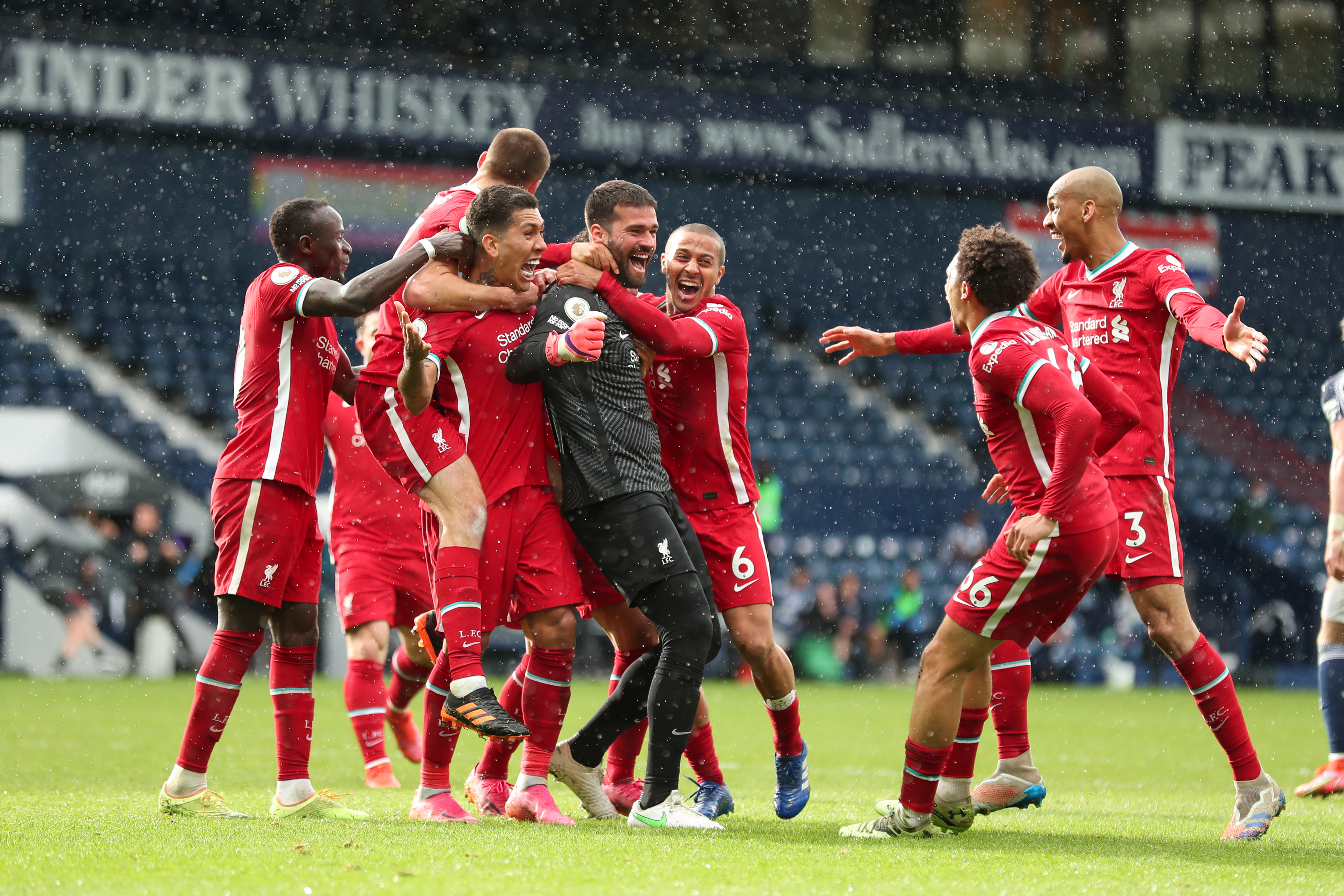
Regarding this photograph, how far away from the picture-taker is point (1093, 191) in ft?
18.3

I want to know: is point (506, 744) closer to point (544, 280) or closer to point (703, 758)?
point (703, 758)

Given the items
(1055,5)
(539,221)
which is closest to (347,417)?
(539,221)

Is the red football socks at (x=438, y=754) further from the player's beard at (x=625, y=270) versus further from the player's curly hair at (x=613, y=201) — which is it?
the player's curly hair at (x=613, y=201)

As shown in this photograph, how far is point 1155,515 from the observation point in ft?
17.2

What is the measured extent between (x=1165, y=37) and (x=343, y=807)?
2191 cm

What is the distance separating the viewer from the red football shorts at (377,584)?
696 cm

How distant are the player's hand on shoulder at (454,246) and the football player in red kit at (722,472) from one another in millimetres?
628

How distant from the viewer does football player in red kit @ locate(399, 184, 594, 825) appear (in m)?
4.81

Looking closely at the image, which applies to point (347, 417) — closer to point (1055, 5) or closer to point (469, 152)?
point (469, 152)

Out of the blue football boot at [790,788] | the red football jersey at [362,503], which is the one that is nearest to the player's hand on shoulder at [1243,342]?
the blue football boot at [790,788]

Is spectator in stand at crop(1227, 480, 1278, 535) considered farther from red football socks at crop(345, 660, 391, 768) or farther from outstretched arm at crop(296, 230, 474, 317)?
outstretched arm at crop(296, 230, 474, 317)

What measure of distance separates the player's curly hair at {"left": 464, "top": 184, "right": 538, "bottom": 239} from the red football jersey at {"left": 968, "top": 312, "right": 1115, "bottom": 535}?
5.30 ft

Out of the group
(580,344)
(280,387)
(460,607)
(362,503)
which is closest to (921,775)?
(460,607)

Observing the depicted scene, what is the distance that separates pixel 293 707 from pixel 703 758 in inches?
59.4
